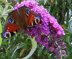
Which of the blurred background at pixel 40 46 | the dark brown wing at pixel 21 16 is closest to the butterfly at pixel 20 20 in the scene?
the dark brown wing at pixel 21 16

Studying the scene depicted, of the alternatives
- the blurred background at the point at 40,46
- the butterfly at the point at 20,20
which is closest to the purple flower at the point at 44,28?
the butterfly at the point at 20,20

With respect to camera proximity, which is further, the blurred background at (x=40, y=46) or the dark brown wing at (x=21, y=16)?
the blurred background at (x=40, y=46)

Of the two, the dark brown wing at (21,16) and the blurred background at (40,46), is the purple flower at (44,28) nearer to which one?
the dark brown wing at (21,16)

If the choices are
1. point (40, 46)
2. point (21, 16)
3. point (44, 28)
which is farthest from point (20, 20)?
point (40, 46)

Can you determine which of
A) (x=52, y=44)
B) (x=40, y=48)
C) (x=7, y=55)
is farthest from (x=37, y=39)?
(x=7, y=55)

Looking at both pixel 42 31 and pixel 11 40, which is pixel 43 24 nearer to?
pixel 42 31

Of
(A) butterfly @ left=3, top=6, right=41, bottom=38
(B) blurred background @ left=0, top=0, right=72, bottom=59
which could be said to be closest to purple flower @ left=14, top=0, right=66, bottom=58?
(A) butterfly @ left=3, top=6, right=41, bottom=38

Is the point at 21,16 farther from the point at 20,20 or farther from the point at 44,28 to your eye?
the point at 44,28

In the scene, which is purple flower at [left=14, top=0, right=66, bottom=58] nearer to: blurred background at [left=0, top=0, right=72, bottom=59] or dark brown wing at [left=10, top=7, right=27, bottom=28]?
dark brown wing at [left=10, top=7, right=27, bottom=28]
